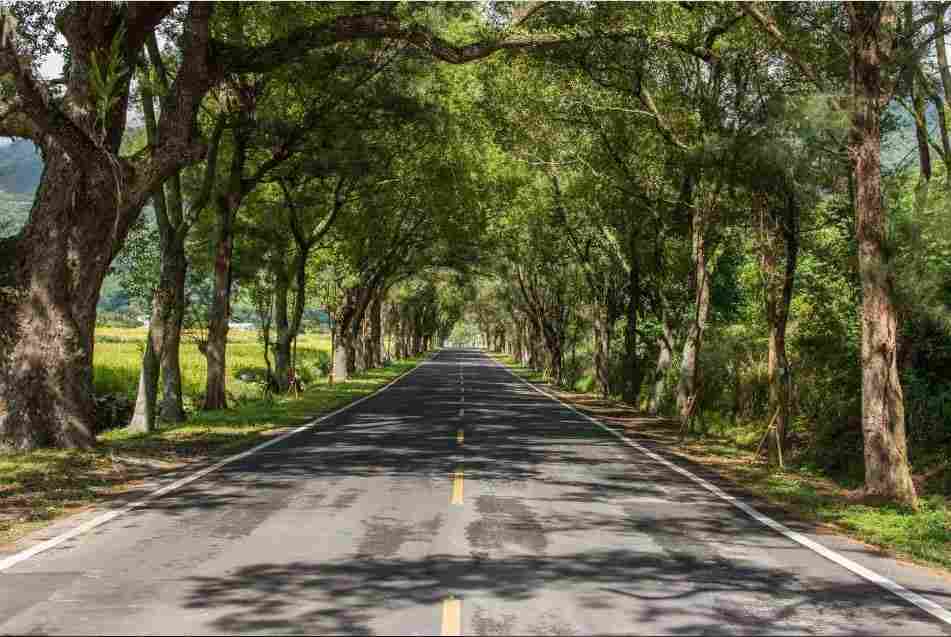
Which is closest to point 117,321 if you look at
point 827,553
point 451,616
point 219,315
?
point 219,315

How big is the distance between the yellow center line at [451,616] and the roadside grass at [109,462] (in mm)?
4490

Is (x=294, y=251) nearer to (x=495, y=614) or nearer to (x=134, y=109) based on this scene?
(x=134, y=109)

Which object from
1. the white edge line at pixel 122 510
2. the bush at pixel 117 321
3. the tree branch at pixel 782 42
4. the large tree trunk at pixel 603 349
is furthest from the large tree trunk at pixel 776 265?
the bush at pixel 117 321

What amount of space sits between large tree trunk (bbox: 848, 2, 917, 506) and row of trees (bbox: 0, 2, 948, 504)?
0.09 feet

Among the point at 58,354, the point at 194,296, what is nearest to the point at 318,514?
the point at 58,354

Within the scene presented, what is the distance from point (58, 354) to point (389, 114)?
12532 millimetres

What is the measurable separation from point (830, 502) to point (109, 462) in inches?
388

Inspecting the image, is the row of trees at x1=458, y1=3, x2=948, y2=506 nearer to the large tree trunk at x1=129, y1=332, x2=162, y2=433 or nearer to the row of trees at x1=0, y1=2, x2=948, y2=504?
the row of trees at x1=0, y1=2, x2=948, y2=504

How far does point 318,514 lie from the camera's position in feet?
32.2

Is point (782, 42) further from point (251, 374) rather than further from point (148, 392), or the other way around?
point (251, 374)

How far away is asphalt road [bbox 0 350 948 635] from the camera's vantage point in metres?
6.05

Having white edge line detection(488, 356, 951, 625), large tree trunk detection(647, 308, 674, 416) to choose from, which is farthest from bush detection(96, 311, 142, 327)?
white edge line detection(488, 356, 951, 625)

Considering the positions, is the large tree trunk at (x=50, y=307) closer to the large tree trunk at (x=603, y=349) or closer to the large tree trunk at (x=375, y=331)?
the large tree trunk at (x=603, y=349)

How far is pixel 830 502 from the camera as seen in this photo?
38.5ft
